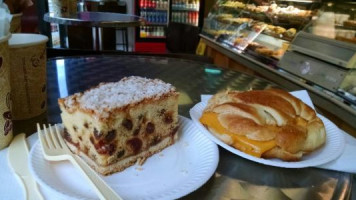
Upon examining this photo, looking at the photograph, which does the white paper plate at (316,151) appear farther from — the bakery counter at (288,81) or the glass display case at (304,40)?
the glass display case at (304,40)

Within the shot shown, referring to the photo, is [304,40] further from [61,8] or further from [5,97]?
[5,97]

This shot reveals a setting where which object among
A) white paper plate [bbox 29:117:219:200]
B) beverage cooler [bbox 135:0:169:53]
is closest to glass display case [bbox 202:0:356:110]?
white paper plate [bbox 29:117:219:200]

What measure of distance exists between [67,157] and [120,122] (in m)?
0.13

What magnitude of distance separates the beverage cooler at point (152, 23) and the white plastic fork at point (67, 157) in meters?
5.84

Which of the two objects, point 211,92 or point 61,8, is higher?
point 61,8

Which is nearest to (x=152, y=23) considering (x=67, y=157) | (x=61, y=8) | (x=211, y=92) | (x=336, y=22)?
(x=61, y=8)

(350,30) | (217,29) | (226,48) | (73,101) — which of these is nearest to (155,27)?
(217,29)

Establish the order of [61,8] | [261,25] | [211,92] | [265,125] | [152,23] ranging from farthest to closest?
[152,23]
[261,25]
[61,8]
[211,92]
[265,125]

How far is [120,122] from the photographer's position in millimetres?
676

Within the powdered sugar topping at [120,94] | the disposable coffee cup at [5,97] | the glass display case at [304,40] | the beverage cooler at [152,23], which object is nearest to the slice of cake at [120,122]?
the powdered sugar topping at [120,94]

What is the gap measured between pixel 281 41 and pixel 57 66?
221 centimetres

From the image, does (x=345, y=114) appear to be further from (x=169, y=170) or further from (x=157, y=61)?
(x=169, y=170)

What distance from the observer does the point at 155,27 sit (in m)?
6.90

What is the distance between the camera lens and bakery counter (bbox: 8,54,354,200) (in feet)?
2.10
